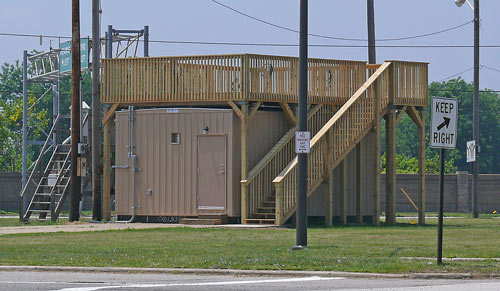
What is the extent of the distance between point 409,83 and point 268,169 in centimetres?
526

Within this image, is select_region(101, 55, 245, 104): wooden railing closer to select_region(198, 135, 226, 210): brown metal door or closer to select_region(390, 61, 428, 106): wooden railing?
select_region(198, 135, 226, 210): brown metal door

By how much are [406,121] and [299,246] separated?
98.1 meters

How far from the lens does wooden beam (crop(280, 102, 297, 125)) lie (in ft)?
100

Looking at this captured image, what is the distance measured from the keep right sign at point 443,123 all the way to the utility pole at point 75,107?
16.3m

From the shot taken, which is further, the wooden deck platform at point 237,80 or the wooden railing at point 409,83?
the wooden railing at point 409,83

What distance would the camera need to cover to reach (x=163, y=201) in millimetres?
30469

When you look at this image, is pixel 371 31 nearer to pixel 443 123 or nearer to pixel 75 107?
pixel 75 107

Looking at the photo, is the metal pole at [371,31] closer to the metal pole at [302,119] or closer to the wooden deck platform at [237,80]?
the wooden deck platform at [237,80]

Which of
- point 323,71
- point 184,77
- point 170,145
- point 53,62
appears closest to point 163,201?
point 170,145

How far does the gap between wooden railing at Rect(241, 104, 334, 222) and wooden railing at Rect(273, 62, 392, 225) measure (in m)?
1.18

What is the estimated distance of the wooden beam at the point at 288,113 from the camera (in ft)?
100

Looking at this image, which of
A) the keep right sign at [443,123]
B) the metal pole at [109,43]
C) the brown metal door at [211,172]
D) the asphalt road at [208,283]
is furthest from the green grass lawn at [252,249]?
the metal pole at [109,43]

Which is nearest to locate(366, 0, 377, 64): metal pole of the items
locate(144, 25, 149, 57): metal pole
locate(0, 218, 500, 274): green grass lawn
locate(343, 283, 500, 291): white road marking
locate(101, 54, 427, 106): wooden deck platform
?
locate(101, 54, 427, 106): wooden deck platform

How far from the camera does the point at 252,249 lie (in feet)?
64.7
